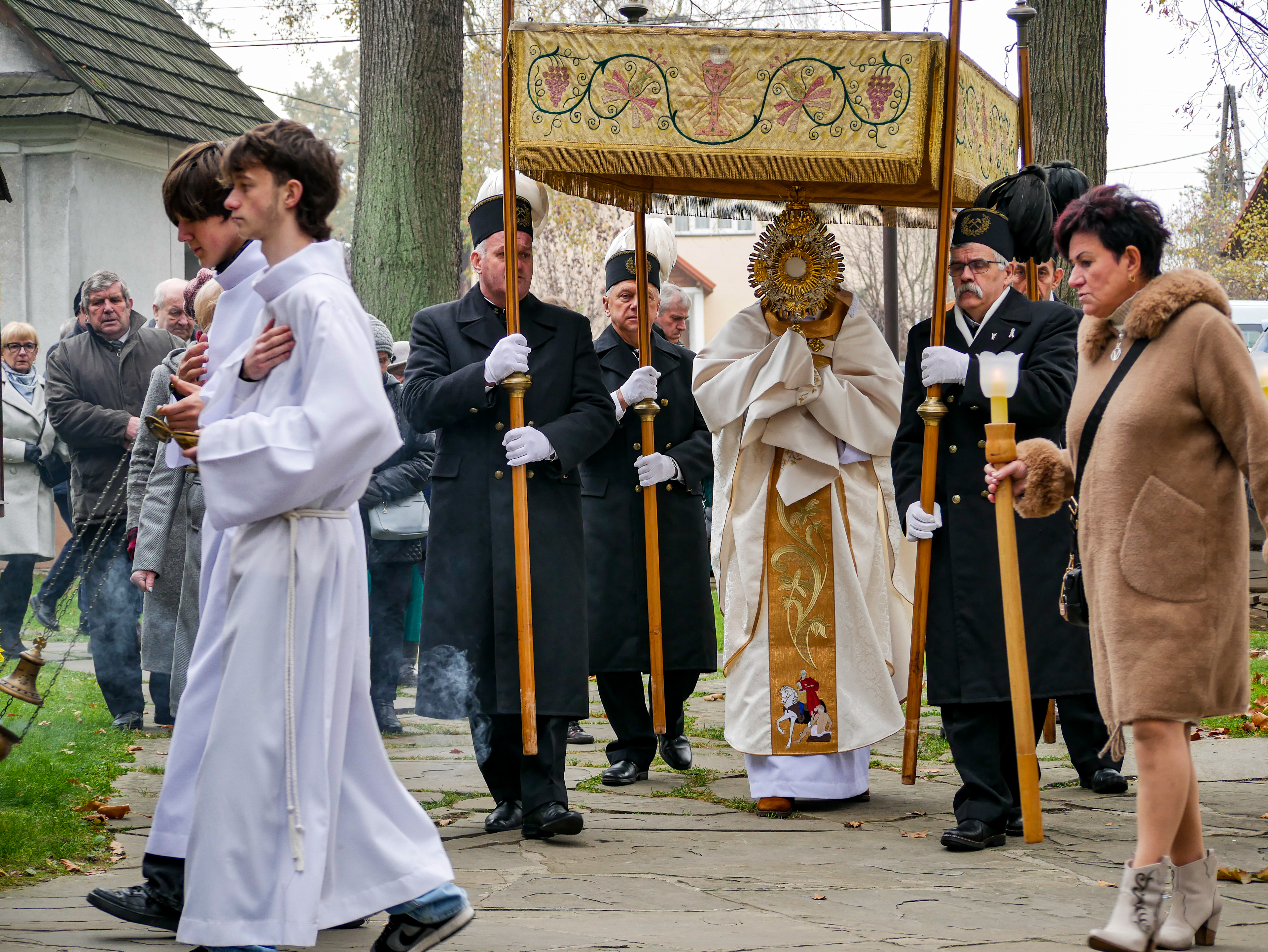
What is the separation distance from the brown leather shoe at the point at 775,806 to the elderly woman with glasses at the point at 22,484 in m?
5.08

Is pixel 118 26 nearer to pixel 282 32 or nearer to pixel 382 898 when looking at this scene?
pixel 282 32

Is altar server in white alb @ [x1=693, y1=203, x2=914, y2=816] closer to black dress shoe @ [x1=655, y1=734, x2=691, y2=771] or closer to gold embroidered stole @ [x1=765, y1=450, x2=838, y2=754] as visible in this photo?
gold embroidered stole @ [x1=765, y1=450, x2=838, y2=754]

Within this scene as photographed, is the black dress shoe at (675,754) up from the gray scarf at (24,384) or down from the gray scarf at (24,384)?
down

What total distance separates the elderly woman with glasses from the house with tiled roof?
470cm

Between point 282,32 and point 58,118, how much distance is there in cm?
682

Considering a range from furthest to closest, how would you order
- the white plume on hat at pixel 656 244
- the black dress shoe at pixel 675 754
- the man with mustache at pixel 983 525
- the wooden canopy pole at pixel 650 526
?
the white plume on hat at pixel 656 244, the black dress shoe at pixel 675 754, the wooden canopy pole at pixel 650 526, the man with mustache at pixel 983 525

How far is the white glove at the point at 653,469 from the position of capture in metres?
Answer: 6.69

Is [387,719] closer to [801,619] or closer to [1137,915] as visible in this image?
[801,619]

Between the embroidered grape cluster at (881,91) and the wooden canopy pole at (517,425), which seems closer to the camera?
the wooden canopy pole at (517,425)

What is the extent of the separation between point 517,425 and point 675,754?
2028mm

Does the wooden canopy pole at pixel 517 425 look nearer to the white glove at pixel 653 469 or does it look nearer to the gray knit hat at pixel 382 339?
the white glove at pixel 653 469

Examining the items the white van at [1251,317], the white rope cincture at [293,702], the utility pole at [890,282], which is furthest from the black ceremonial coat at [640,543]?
the utility pole at [890,282]

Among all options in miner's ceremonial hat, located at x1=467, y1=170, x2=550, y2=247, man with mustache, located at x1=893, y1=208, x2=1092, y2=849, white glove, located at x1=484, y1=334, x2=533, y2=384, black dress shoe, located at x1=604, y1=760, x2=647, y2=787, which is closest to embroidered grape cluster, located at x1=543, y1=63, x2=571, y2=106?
miner's ceremonial hat, located at x1=467, y1=170, x2=550, y2=247

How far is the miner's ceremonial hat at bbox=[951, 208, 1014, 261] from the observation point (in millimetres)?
5656
